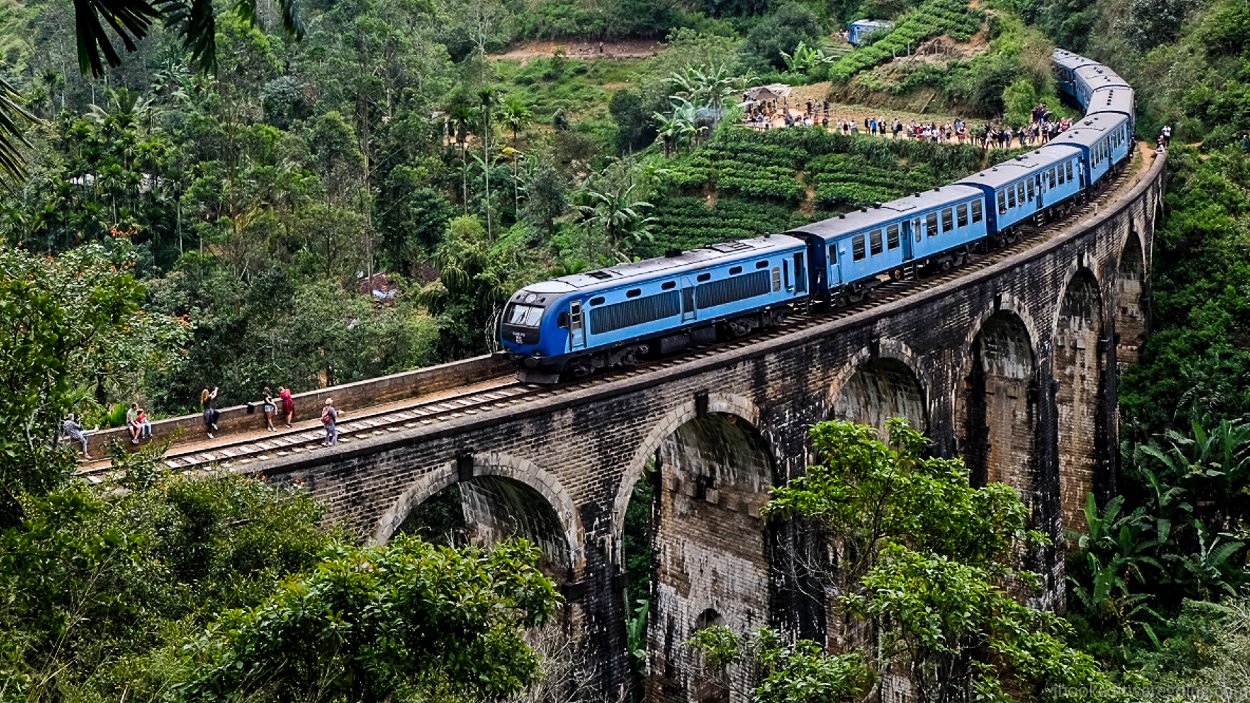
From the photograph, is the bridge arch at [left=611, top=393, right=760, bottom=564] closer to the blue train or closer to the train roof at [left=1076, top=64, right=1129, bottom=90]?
the blue train

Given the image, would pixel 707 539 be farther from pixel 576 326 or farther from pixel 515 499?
pixel 515 499

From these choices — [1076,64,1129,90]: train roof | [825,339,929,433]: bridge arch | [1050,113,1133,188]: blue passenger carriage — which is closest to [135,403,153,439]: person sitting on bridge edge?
[825,339,929,433]: bridge arch

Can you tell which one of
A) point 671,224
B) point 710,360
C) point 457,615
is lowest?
point 671,224

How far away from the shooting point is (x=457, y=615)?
1236cm

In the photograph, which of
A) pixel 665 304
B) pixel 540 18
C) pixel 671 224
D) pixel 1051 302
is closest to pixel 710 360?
pixel 665 304

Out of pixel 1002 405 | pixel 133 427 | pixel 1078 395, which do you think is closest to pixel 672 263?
pixel 133 427

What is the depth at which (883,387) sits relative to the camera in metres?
29.1

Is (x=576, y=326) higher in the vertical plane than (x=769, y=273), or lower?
higher

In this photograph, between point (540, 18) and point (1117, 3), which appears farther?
point (540, 18)

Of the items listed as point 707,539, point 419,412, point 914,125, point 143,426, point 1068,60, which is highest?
point 143,426

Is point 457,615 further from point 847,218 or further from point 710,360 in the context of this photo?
point 847,218

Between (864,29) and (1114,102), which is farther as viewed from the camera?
(864,29)

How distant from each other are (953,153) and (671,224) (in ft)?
37.9

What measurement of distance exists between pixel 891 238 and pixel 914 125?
28104 millimetres
